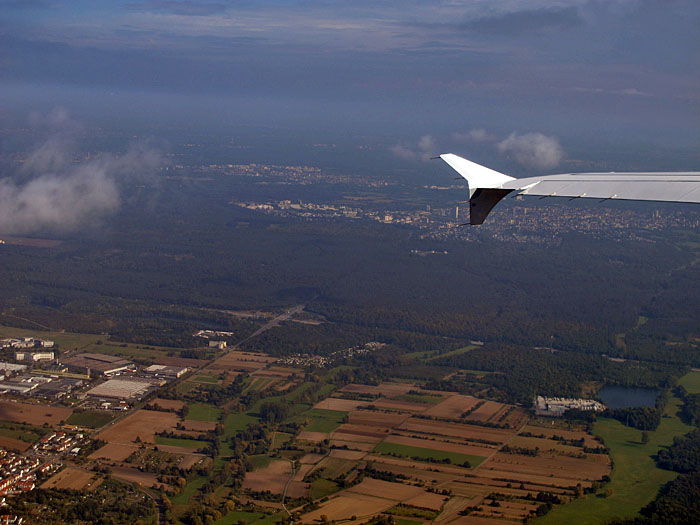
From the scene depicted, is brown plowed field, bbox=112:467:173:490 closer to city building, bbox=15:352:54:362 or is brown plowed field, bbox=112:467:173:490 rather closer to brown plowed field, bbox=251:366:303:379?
brown plowed field, bbox=251:366:303:379

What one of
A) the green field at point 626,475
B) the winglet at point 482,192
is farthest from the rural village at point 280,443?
the winglet at point 482,192

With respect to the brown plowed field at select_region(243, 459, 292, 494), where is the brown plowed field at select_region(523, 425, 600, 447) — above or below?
above

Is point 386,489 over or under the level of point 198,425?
over

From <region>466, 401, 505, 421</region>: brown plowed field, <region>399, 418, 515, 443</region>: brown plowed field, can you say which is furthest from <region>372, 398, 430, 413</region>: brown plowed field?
<region>466, 401, 505, 421</region>: brown plowed field

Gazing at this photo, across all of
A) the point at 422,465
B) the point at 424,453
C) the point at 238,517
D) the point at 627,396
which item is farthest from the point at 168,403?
the point at 627,396

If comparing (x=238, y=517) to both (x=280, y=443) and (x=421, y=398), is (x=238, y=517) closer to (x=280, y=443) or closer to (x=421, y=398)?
(x=280, y=443)

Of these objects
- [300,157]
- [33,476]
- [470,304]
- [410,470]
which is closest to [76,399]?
[33,476]
